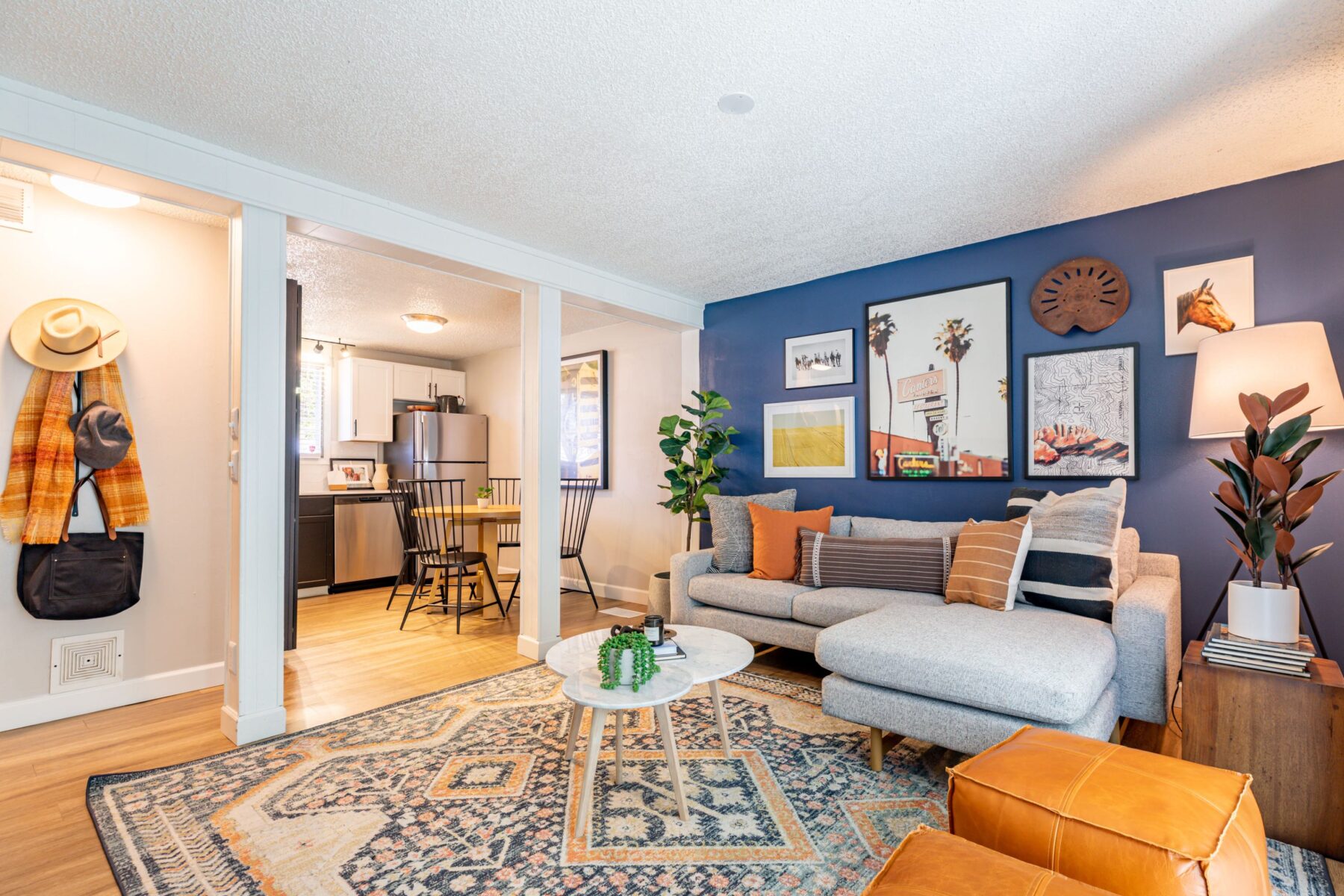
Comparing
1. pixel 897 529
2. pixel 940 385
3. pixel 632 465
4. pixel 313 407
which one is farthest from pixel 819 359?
pixel 313 407

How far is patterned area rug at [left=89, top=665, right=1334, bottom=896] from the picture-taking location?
Result: 170 centimetres

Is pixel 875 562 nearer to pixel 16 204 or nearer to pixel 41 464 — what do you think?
pixel 41 464

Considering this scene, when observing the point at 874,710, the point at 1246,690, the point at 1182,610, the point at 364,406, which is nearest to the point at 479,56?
the point at 874,710

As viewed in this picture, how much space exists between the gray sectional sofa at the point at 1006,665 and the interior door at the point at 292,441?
9.08 feet

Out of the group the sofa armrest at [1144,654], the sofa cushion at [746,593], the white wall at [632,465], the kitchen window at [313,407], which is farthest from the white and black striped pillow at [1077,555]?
the kitchen window at [313,407]

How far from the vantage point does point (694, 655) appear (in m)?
2.31

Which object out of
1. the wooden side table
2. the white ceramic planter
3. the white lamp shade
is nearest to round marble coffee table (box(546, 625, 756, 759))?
the wooden side table

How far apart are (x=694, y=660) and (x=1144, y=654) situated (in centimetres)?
162

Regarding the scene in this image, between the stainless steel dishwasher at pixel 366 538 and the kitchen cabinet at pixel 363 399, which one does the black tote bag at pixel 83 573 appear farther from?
the kitchen cabinet at pixel 363 399

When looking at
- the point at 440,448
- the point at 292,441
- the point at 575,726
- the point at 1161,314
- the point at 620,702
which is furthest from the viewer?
the point at 440,448

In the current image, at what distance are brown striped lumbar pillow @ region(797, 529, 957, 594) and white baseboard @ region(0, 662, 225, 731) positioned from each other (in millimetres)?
3169

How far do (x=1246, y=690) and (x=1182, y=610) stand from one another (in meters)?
1.23

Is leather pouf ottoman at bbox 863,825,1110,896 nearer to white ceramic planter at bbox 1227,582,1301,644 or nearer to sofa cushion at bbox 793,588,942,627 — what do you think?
white ceramic planter at bbox 1227,582,1301,644

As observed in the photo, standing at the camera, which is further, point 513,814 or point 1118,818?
point 513,814
